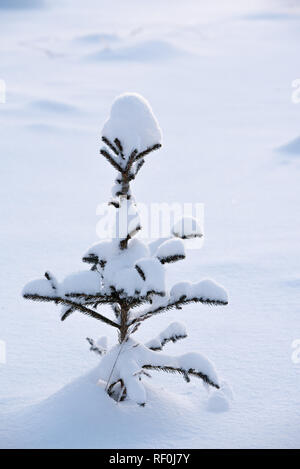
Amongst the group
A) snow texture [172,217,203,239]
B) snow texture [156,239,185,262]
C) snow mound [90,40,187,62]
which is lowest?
snow texture [156,239,185,262]

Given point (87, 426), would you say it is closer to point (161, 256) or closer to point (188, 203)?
point (161, 256)

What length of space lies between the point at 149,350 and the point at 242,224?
600 cm

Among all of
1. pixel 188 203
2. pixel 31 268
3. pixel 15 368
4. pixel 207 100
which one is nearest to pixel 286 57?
pixel 207 100

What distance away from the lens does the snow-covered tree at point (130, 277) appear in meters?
3.78

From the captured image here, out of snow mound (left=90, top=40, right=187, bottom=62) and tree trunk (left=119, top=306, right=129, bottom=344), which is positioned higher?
snow mound (left=90, top=40, right=187, bottom=62)

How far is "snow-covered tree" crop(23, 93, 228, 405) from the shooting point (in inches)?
149

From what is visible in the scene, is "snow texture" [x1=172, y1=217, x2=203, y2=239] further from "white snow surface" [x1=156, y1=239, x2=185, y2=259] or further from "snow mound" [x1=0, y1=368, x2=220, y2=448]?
"snow mound" [x1=0, y1=368, x2=220, y2=448]

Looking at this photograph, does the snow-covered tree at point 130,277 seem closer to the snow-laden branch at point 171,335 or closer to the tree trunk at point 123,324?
the tree trunk at point 123,324

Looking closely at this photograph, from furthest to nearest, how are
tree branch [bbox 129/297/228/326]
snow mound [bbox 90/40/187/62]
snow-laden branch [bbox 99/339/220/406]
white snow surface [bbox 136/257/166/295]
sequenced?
snow mound [bbox 90/40/187/62] < snow-laden branch [bbox 99/339/220/406] < tree branch [bbox 129/297/228/326] < white snow surface [bbox 136/257/166/295]

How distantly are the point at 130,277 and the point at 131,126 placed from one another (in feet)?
3.07

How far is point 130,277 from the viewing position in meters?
3.77

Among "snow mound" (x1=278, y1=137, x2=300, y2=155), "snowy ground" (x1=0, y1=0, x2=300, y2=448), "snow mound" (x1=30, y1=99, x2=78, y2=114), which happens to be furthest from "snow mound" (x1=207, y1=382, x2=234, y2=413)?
"snow mound" (x1=30, y1=99, x2=78, y2=114)

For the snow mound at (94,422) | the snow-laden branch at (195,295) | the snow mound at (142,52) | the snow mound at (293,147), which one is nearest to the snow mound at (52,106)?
the snow mound at (293,147)

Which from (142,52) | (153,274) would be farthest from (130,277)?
(142,52)
